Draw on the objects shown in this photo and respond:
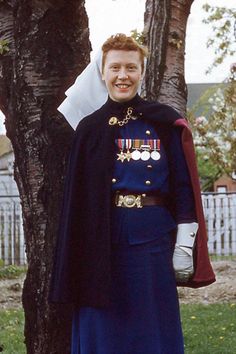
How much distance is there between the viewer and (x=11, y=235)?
16328 mm

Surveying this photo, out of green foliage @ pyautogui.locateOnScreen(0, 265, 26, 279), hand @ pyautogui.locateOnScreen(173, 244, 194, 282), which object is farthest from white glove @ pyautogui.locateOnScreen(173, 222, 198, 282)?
green foliage @ pyautogui.locateOnScreen(0, 265, 26, 279)

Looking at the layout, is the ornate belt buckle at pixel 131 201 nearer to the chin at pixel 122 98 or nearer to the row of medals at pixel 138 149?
the row of medals at pixel 138 149


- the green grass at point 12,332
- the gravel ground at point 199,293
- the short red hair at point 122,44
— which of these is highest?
the short red hair at point 122,44

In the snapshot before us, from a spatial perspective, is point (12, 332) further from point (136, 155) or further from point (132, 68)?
point (132, 68)

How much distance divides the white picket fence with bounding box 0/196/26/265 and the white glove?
12345 mm

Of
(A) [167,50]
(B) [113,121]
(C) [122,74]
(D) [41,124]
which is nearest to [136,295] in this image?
(B) [113,121]

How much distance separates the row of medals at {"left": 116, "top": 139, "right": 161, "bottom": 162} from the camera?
4.10 metres

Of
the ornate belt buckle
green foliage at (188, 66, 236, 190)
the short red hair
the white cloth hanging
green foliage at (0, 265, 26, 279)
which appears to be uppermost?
green foliage at (188, 66, 236, 190)

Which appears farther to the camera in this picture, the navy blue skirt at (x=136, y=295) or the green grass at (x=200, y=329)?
the green grass at (x=200, y=329)

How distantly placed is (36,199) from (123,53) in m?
1.16

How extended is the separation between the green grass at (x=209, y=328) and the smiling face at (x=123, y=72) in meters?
3.60

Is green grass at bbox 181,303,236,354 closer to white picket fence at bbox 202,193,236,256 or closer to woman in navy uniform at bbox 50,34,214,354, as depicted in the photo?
woman in navy uniform at bbox 50,34,214,354

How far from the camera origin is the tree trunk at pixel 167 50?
235 inches

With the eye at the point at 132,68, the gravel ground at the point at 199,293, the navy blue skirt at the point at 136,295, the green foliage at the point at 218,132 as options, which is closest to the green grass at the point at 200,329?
the gravel ground at the point at 199,293
